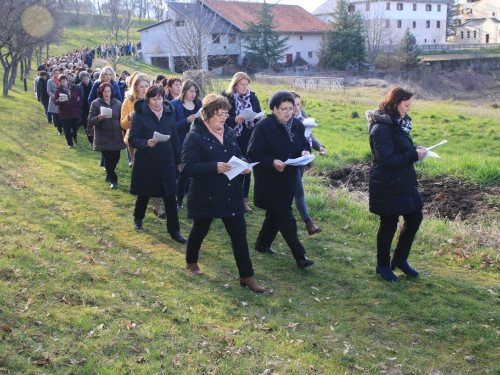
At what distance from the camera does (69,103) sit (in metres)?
13.6

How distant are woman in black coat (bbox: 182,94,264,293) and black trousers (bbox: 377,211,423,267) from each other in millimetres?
1484

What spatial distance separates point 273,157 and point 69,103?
9.25 metres

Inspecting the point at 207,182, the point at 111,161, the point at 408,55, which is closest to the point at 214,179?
the point at 207,182

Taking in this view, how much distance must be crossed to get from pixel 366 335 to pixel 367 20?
210 ft

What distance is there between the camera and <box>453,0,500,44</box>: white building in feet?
273

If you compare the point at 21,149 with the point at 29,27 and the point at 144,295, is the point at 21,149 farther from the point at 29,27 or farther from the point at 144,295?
the point at 29,27

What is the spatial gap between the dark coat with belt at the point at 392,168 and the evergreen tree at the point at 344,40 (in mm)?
51850

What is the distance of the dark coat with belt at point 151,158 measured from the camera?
7.04m

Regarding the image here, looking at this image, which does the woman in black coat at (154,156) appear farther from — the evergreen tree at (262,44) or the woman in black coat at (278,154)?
the evergreen tree at (262,44)

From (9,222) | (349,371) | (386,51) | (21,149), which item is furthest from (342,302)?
(386,51)

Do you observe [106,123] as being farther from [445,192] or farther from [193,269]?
[445,192]

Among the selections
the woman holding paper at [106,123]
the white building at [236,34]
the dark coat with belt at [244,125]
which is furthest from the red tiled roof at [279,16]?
the dark coat with belt at [244,125]

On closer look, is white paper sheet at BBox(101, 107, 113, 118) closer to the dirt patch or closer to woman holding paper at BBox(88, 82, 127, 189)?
woman holding paper at BBox(88, 82, 127, 189)

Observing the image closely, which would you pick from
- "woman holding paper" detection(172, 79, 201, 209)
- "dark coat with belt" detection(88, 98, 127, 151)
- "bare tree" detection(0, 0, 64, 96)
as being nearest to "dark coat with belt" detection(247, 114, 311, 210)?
"woman holding paper" detection(172, 79, 201, 209)
